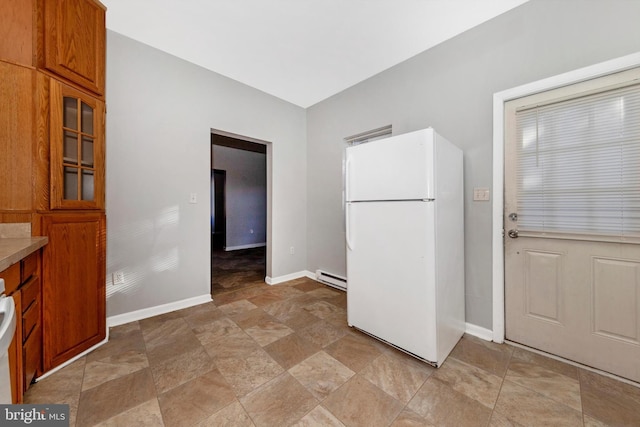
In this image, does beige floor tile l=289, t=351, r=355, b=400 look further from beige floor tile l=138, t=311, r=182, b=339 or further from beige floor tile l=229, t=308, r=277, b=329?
beige floor tile l=138, t=311, r=182, b=339

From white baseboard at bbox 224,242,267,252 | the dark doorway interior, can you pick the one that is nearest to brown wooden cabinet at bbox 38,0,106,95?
the dark doorway interior

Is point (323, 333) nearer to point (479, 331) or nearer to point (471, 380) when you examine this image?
point (471, 380)

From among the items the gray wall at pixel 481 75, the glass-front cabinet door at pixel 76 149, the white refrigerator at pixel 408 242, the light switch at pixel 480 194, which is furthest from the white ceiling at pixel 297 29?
the light switch at pixel 480 194

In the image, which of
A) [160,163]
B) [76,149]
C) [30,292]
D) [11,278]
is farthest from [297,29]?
[30,292]

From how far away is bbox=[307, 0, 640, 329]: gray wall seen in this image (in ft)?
5.24

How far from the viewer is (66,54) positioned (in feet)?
5.39

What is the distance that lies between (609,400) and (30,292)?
3.43m

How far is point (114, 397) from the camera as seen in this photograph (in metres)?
1.38

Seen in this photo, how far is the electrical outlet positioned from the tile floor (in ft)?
1.46

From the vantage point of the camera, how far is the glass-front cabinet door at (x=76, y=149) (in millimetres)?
1587

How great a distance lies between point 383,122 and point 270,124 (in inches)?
62.3

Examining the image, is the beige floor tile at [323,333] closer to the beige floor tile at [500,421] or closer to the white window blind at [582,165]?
the beige floor tile at [500,421]

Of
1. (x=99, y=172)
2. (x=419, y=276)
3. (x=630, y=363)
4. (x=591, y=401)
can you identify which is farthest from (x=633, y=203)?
(x=99, y=172)

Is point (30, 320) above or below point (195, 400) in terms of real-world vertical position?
above
